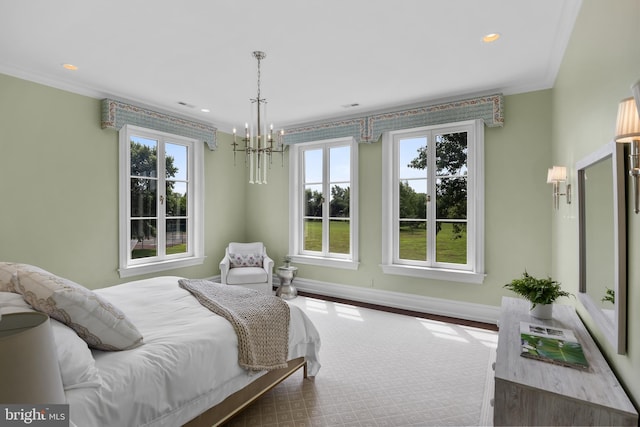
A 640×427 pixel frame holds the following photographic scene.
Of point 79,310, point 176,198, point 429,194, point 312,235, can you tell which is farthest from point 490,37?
point 176,198

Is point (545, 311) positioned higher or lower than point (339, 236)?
lower

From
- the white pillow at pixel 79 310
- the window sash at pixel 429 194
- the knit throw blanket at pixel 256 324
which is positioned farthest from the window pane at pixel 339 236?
the white pillow at pixel 79 310

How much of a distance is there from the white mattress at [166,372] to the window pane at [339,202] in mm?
2849

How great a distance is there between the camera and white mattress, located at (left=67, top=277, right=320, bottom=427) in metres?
1.39

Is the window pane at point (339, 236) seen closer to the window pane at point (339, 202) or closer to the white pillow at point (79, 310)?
the window pane at point (339, 202)

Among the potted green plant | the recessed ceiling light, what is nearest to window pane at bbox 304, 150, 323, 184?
the recessed ceiling light

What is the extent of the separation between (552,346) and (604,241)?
60 centimetres

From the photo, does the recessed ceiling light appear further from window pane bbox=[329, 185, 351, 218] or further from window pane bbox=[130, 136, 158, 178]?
window pane bbox=[130, 136, 158, 178]

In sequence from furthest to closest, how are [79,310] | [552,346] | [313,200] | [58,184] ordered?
[313,200] < [58,184] < [552,346] < [79,310]

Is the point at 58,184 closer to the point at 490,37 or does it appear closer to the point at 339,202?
the point at 339,202

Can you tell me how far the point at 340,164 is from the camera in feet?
16.8

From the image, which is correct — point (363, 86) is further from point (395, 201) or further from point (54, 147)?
point (54, 147)

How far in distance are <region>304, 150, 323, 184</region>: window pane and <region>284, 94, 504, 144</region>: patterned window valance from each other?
28 centimetres

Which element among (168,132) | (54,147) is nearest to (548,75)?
(168,132)
